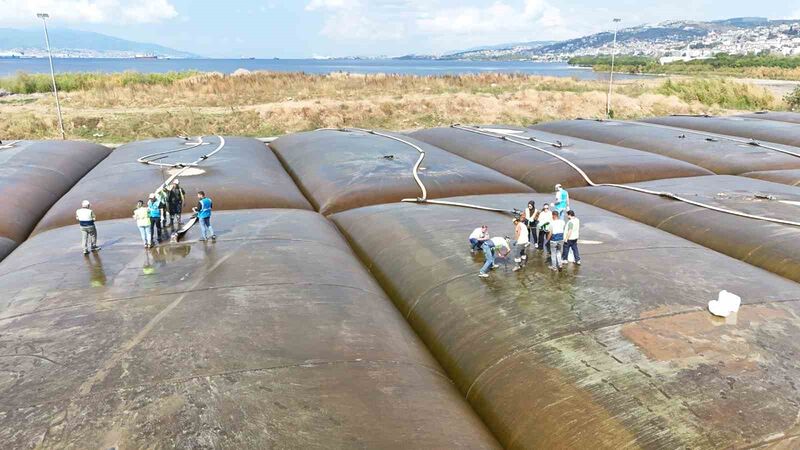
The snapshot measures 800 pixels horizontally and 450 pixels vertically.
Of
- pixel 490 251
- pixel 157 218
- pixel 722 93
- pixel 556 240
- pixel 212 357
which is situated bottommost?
pixel 212 357

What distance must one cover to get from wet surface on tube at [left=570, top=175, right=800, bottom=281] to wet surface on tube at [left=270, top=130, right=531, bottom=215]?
3675 mm

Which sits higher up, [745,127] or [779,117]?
[779,117]

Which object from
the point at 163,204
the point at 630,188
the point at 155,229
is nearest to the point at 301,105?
the point at 630,188

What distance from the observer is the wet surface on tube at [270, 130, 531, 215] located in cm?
1664

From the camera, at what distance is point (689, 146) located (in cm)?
2342

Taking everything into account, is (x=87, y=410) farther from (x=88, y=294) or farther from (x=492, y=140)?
(x=492, y=140)

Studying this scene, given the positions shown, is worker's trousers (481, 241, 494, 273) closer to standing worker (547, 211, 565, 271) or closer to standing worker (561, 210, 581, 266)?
standing worker (547, 211, 565, 271)

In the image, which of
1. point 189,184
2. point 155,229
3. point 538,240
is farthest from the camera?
point 189,184

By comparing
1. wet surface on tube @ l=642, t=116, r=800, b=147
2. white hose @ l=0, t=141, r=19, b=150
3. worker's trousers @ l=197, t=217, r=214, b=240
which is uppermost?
white hose @ l=0, t=141, r=19, b=150

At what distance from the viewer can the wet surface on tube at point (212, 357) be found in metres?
6.12

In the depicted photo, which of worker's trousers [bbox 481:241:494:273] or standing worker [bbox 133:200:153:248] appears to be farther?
standing worker [bbox 133:200:153:248]

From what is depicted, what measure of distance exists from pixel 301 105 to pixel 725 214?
37269 millimetres

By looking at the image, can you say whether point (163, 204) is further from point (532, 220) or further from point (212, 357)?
point (532, 220)

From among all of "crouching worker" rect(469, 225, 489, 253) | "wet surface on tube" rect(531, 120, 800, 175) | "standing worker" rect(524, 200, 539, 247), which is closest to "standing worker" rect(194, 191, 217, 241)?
"crouching worker" rect(469, 225, 489, 253)
